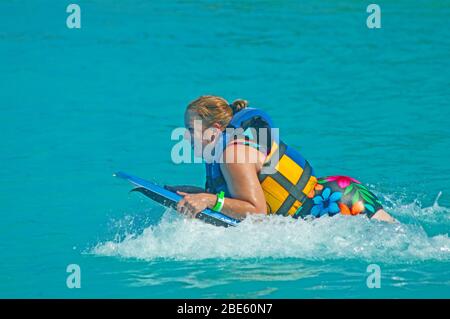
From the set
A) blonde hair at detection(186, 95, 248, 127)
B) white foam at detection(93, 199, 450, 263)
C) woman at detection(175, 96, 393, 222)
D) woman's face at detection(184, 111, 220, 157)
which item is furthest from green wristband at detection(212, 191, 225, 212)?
blonde hair at detection(186, 95, 248, 127)

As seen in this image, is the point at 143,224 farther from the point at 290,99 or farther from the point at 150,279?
the point at 290,99

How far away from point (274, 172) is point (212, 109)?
0.53 m

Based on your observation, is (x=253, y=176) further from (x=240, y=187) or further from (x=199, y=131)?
(x=199, y=131)

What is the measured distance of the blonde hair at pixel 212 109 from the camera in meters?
6.07

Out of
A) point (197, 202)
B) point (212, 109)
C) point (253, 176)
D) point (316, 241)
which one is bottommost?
point (316, 241)

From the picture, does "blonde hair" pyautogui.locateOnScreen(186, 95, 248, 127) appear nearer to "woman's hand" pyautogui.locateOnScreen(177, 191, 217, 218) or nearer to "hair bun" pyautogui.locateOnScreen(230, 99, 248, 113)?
"hair bun" pyautogui.locateOnScreen(230, 99, 248, 113)

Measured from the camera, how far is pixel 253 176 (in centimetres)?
593

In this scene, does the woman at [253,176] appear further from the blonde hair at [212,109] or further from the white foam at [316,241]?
the white foam at [316,241]

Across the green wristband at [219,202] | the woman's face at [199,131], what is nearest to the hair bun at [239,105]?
the woman's face at [199,131]

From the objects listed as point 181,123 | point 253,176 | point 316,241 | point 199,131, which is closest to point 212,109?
point 199,131

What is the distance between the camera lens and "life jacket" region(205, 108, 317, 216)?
19.7 feet

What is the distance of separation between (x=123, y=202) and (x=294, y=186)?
1.96 metres

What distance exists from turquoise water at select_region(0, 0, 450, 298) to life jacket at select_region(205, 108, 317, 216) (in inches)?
5.8

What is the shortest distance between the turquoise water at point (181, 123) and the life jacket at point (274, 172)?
15cm
